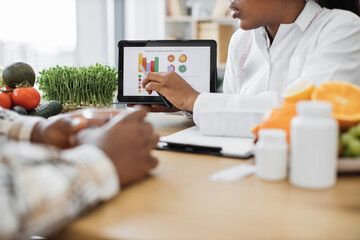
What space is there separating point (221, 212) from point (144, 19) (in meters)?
3.42

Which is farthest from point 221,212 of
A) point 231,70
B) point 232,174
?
point 231,70

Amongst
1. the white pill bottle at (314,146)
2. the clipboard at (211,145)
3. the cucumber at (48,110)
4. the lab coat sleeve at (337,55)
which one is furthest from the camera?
the cucumber at (48,110)

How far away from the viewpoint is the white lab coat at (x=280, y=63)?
3.76 ft

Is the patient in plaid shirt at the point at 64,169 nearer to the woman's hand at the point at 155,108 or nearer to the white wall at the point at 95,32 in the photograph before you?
the woman's hand at the point at 155,108

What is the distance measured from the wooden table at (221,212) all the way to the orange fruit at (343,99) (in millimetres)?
106

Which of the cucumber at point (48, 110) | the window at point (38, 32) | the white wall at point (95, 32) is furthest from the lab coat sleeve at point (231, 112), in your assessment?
the white wall at point (95, 32)

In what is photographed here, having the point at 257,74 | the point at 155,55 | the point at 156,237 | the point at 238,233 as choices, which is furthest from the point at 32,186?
the point at 257,74

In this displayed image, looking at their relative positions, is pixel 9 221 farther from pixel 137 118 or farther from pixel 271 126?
pixel 271 126

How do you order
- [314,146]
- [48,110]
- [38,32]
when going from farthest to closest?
[38,32] < [48,110] < [314,146]

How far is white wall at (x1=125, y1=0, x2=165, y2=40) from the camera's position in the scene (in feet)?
12.2

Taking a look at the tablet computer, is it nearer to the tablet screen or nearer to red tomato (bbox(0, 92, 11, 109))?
the tablet screen

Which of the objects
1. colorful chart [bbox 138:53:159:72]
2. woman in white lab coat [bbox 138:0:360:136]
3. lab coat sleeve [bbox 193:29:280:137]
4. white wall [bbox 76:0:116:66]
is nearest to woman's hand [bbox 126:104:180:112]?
woman in white lab coat [bbox 138:0:360:136]

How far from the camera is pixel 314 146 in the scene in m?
0.64

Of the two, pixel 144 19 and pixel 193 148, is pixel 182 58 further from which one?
pixel 144 19
